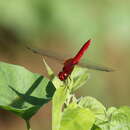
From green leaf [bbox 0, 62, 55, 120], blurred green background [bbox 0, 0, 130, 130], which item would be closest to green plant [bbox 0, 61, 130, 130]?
green leaf [bbox 0, 62, 55, 120]

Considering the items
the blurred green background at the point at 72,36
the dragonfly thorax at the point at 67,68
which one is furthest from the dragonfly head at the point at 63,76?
the blurred green background at the point at 72,36

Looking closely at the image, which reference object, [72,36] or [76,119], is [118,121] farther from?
[72,36]

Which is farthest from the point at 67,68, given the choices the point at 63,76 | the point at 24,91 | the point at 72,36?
the point at 72,36

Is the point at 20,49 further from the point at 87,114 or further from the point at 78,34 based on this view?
the point at 87,114

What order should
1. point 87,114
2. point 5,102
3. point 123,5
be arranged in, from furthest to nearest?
point 123,5, point 5,102, point 87,114

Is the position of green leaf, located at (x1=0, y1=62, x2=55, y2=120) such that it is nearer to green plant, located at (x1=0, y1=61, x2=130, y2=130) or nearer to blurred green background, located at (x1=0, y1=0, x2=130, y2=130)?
green plant, located at (x1=0, y1=61, x2=130, y2=130)

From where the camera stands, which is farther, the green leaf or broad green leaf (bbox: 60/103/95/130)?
the green leaf

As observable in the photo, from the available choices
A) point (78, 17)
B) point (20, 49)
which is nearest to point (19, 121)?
point (20, 49)
